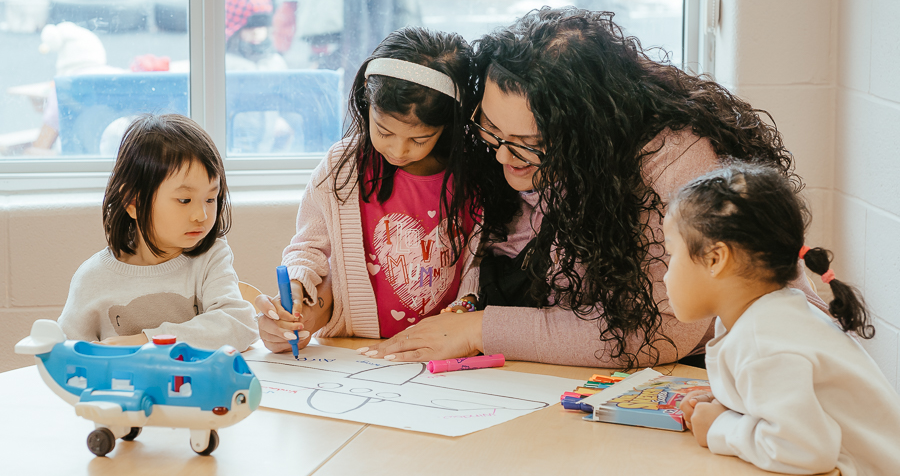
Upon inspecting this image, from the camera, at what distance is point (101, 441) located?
825 millimetres

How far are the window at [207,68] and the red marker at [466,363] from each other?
4.41 feet

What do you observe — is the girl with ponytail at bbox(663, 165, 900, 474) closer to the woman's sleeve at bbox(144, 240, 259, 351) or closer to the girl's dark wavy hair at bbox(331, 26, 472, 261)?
the girl's dark wavy hair at bbox(331, 26, 472, 261)

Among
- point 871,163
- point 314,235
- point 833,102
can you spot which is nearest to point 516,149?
point 314,235

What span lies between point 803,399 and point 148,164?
1.00 metres

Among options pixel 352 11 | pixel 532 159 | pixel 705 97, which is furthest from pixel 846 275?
pixel 352 11

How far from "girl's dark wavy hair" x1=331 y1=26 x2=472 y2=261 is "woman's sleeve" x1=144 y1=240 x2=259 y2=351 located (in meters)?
0.24

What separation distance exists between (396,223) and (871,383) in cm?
85

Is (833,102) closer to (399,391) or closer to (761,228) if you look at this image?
(761,228)

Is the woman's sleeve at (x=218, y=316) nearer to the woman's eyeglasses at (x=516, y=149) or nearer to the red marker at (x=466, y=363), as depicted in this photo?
the red marker at (x=466, y=363)

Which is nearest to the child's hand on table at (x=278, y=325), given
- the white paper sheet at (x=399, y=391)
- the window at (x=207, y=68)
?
the white paper sheet at (x=399, y=391)

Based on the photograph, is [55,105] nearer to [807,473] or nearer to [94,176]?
[94,176]

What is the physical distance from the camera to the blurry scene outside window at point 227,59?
231cm

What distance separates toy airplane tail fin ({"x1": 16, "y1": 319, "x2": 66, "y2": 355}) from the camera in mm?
818

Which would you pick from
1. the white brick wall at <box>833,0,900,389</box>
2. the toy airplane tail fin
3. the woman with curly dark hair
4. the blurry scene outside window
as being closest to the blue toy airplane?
the toy airplane tail fin
